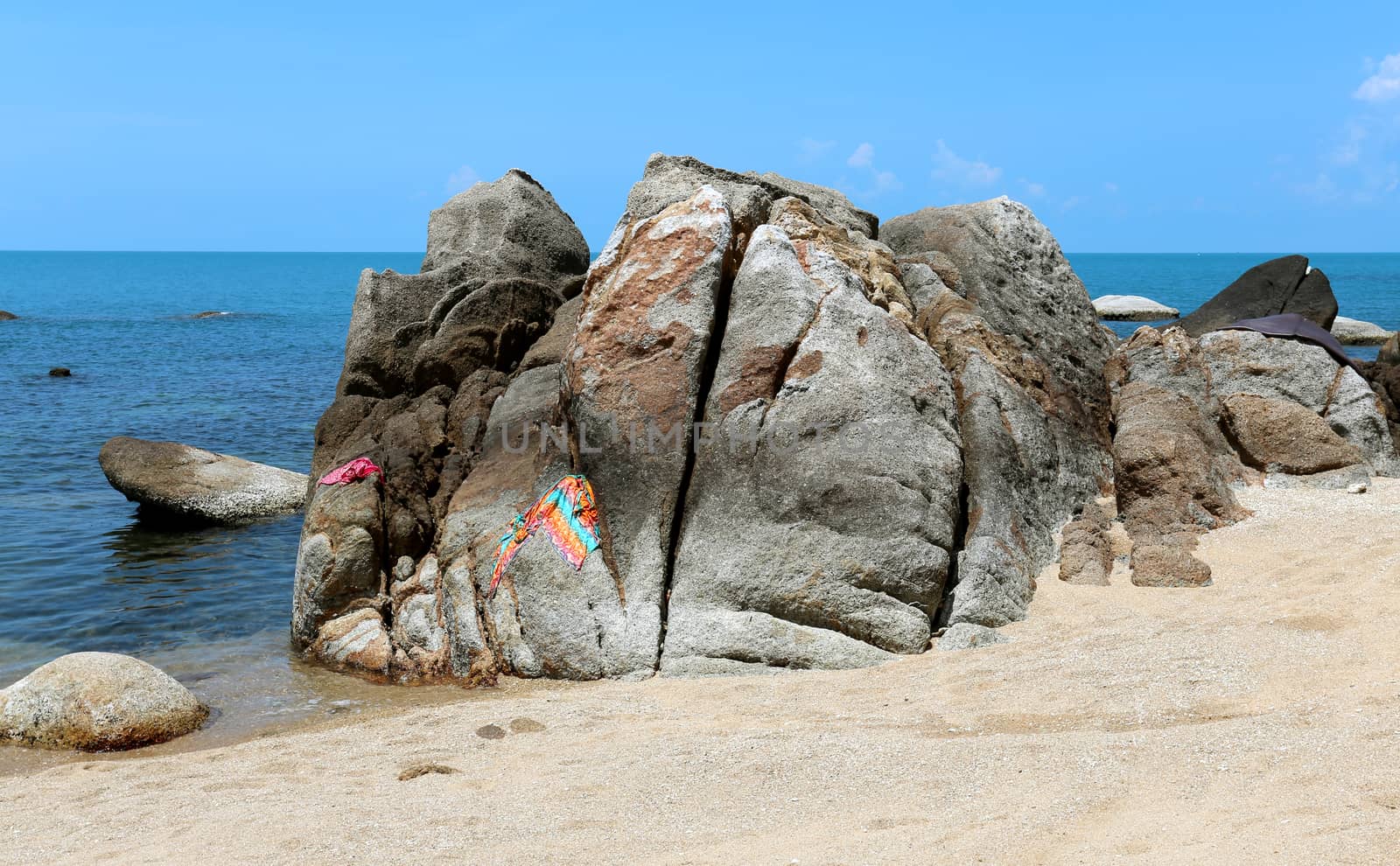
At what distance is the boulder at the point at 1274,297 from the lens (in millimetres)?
20875

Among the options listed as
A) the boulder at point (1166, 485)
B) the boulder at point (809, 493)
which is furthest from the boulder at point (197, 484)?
the boulder at point (1166, 485)

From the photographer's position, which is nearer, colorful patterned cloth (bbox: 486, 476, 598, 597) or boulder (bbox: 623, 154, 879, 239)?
colorful patterned cloth (bbox: 486, 476, 598, 597)

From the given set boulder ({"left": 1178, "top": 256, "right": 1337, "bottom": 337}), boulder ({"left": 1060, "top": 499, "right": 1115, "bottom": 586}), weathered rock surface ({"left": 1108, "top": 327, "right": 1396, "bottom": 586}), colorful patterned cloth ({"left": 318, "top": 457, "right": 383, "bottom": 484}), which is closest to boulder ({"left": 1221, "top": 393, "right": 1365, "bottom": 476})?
weathered rock surface ({"left": 1108, "top": 327, "right": 1396, "bottom": 586})

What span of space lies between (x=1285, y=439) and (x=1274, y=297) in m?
9.80

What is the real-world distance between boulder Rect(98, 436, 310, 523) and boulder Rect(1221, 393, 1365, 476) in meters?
12.7

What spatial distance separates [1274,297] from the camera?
21344mm

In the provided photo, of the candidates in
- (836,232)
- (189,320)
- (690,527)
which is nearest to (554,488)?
(690,527)

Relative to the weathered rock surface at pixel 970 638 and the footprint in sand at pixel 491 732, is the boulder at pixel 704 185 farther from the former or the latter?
the footprint in sand at pixel 491 732

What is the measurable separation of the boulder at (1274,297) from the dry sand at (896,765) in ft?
40.5

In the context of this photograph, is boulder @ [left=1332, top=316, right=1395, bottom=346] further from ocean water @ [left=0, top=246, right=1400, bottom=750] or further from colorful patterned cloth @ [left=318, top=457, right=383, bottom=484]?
colorful patterned cloth @ [left=318, top=457, right=383, bottom=484]

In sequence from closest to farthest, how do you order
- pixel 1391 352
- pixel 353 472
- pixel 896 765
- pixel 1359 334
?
pixel 896 765 < pixel 353 472 < pixel 1391 352 < pixel 1359 334

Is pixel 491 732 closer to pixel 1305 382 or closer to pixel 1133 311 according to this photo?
pixel 1305 382

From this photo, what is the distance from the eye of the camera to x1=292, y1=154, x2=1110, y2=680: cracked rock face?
912 cm

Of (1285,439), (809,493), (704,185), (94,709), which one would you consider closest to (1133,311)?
(1285,439)
